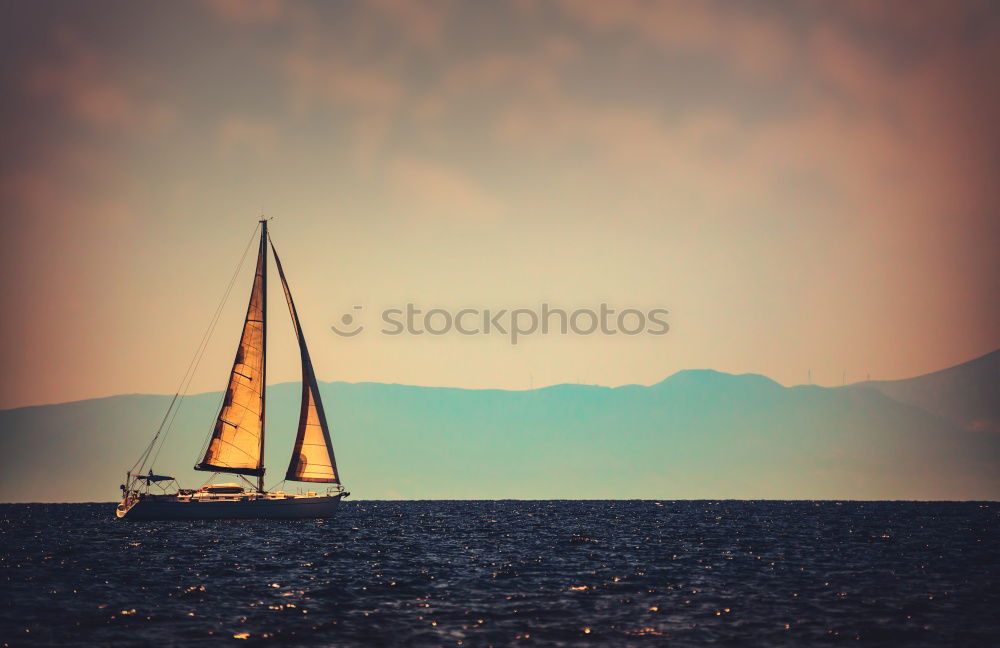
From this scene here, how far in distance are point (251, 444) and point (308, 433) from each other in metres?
5.11

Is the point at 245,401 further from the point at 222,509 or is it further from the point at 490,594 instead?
the point at 490,594

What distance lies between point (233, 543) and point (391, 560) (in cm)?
1642

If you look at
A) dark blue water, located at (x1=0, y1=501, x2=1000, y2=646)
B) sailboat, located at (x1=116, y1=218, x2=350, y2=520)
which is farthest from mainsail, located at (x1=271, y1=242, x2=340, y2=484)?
dark blue water, located at (x1=0, y1=501, x2=1000, y2=646)

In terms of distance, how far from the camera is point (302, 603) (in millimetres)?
35656

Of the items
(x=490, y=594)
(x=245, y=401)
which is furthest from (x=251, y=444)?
(x=490, y=594)

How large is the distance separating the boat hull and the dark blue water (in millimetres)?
11905

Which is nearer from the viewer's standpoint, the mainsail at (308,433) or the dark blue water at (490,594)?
the dark blue water at (490,594)

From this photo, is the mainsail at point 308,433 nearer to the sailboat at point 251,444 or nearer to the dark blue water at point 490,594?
the sailboat at point 251,444

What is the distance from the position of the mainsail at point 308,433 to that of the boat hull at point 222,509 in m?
3.43

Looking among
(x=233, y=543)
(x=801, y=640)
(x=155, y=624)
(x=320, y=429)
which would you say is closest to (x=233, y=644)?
(x=155, y=624)

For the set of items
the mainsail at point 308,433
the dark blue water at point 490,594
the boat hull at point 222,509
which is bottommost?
the dark blue water at point 490,594

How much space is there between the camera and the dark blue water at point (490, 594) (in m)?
29.3

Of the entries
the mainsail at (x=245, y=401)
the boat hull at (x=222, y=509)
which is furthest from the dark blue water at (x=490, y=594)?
the mainsail at (x=245, y=401)

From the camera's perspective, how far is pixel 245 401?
81.5m
